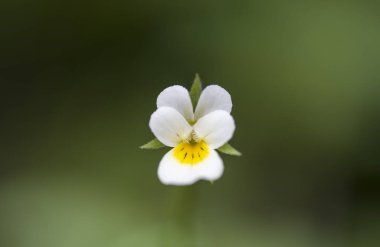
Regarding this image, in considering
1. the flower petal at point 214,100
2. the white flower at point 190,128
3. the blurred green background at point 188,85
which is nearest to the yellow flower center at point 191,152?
the white flower at point 190,128

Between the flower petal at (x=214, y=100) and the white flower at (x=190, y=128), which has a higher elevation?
the flower petal at (x=214, y=100)

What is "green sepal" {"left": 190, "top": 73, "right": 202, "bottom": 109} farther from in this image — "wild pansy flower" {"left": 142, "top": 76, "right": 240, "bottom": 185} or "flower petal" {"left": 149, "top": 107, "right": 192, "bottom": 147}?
"flower petal" {"left": 149, "top": 107, "right": 192, "bottom": 147}

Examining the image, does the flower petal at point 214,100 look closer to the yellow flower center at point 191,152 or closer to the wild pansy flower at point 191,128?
the wild pansy flower at point 191,128

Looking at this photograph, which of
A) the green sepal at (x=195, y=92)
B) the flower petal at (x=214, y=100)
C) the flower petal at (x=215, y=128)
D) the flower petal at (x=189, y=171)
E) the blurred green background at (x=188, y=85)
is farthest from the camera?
the blurred green background at (x=188, y=85)

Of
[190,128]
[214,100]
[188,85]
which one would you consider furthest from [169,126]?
[188,85]

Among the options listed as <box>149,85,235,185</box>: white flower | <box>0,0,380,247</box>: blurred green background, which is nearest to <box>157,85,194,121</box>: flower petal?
<box>149,85,235,185</box>: white flower

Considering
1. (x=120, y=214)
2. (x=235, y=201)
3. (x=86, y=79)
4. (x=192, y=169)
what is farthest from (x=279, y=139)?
(x=192, y=169)
